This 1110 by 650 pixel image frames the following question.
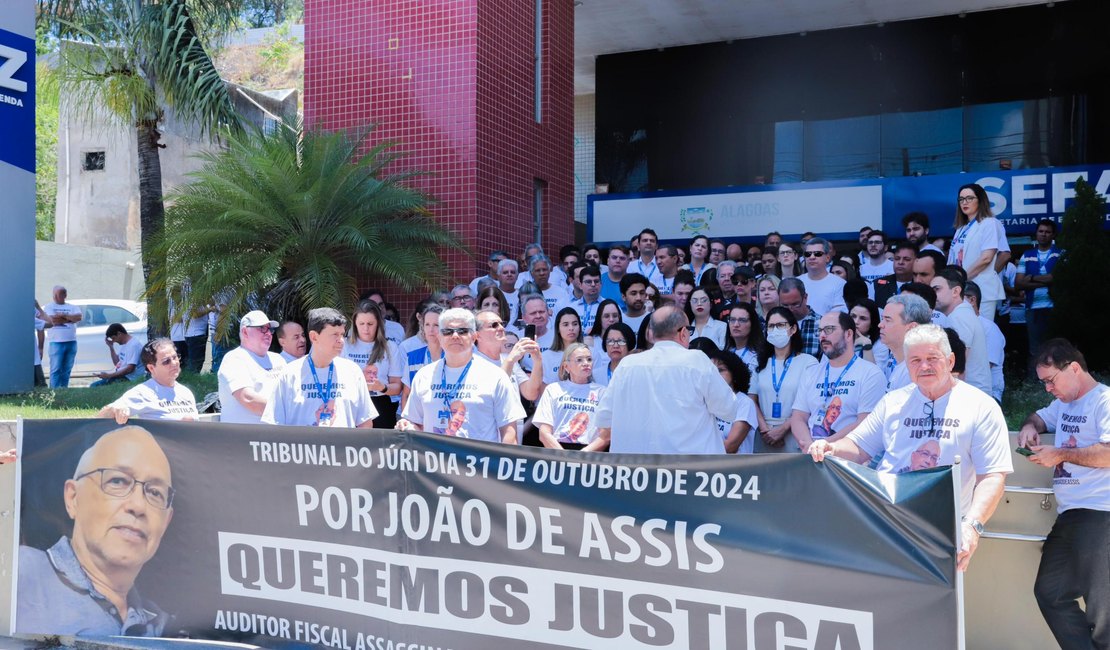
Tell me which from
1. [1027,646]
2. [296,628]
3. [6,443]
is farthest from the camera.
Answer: [6,443]

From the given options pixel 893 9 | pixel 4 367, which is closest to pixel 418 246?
pixel 4 367

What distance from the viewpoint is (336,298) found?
444 inches

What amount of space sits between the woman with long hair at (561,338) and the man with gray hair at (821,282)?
2780 mm

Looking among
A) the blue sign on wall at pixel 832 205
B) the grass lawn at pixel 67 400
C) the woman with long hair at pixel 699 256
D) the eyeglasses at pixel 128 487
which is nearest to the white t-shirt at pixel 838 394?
the eyeglasses at pixel 128 487

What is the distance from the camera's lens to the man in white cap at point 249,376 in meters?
6.76

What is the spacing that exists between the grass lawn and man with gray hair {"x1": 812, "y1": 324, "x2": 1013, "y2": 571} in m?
7.59

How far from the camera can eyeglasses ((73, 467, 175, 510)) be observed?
5781mm

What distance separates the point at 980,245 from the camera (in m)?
9.24

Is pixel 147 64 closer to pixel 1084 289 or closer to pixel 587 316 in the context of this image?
pixel 587 316

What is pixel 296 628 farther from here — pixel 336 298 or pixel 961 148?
pixel 961 148

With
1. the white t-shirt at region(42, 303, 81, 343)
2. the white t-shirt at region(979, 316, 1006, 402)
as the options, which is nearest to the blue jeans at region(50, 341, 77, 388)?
the white t-shirt at region(42, 303, 81, 343)

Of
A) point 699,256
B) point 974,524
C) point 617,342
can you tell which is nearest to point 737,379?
point 617,342

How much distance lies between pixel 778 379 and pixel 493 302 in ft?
9.86

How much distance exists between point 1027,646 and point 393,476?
10.7 feet
